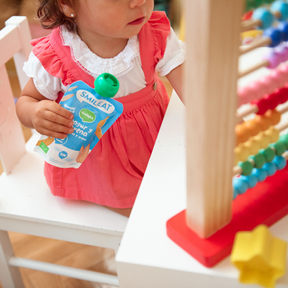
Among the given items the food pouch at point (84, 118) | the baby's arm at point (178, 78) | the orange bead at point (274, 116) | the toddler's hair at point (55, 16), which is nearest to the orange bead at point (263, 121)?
the orange bead at point (274, 116)

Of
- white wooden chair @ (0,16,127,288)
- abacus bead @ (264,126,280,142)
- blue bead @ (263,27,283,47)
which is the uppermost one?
blue bead @ (263,27,283,47)

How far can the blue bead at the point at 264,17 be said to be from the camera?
362 mm

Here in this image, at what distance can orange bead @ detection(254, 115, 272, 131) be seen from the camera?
436 millimetres

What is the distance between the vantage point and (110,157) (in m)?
0.79

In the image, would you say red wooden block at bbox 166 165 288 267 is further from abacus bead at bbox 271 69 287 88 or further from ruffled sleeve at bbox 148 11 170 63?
ruffled sleeve at bbox 148 11 170 63

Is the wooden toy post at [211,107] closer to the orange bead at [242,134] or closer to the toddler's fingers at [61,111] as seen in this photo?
the orange bead at [242,134]

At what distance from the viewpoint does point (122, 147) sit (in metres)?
0.78

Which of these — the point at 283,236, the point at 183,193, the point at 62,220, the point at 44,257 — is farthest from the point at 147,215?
the point at 44,257

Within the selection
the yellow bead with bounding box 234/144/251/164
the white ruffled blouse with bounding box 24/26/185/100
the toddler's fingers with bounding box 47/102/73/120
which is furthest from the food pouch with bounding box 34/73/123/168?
the yellow bead with bounding box 234/144/251/164

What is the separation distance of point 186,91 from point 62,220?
0.49 m

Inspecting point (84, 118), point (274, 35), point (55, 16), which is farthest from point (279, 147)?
point (55, 16)

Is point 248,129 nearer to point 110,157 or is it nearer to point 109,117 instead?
point 109,117

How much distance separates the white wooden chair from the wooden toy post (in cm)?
35

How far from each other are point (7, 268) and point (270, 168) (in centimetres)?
70
